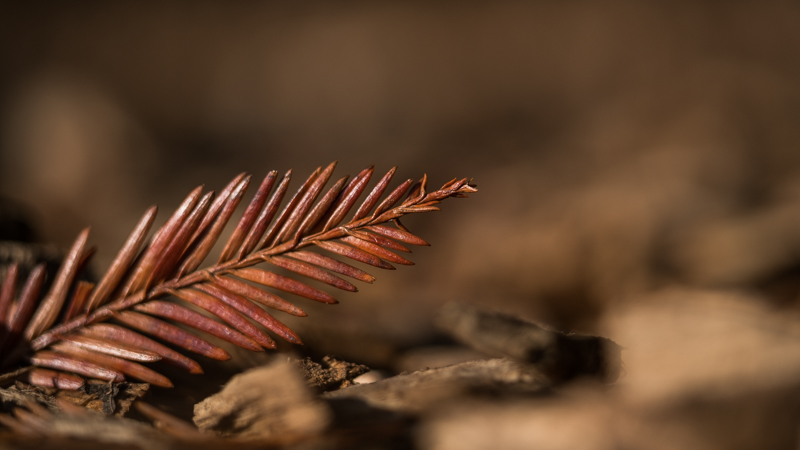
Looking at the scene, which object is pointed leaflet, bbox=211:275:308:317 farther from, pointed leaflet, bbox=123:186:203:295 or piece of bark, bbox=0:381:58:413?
piece of bark, bbox=0:381:58:413

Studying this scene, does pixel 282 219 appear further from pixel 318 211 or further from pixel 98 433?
pixel 98 433

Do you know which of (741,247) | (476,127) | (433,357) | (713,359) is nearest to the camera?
(713,359)

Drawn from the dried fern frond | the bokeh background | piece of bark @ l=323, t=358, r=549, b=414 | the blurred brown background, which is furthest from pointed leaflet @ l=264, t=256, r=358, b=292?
the blurred brown background

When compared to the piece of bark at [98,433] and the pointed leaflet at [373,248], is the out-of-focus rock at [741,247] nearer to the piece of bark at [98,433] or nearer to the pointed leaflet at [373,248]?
the pointed leaflet at [373,248]

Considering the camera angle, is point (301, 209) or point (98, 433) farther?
point (301, 209)

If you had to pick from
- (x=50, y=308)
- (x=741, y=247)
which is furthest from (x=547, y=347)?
(x=741, y=247)

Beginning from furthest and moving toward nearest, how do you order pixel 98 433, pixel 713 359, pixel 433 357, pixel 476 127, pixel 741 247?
pixel 476 127
pixel 741 247
pixel 433 357
pixel 713 359
pixel 98 433

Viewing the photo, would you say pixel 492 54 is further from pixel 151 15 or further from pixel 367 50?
pixel 151 15
